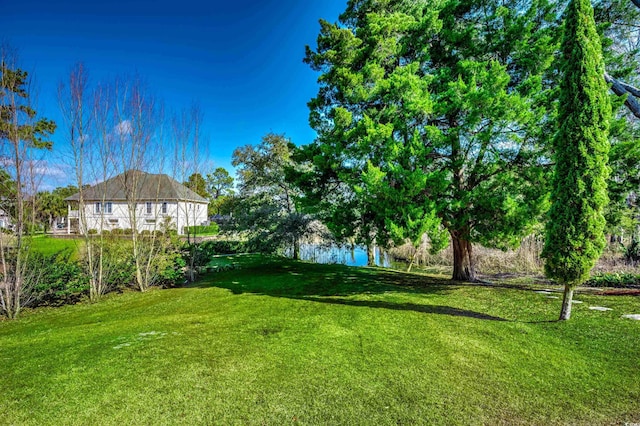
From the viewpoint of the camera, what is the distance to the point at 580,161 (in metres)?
5.17

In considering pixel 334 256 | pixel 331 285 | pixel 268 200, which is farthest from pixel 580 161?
pixel 334 256

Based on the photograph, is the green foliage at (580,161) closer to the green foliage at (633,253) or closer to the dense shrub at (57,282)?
the green foliage at (633,253)

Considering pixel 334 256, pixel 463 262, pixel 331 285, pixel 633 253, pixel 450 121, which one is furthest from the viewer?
pixel 334 256

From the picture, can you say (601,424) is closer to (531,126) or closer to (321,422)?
(321,422)

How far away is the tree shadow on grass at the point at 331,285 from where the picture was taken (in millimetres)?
6668

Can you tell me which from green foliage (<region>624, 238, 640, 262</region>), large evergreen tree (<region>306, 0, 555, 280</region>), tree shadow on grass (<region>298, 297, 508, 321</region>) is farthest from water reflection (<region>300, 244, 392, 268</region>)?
tree shadow on grass (<region>298, 297, 508, 321</region>)

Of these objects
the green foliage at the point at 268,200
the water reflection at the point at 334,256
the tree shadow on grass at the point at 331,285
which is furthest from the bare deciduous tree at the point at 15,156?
the water reflection at the point at 334,256

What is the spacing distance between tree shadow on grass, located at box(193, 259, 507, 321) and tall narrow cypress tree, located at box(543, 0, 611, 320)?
1.67 metres

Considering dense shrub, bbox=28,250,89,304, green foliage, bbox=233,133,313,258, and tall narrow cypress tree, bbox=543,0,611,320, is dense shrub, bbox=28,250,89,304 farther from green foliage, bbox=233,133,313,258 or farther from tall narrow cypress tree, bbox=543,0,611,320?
tall narrow cypress tree, bbox=543,0,611,320

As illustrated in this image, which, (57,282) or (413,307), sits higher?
(57,282)

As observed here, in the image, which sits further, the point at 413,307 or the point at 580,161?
the point at 413,307

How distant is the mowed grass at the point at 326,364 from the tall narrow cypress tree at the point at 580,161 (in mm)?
1247

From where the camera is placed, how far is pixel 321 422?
2764 millimetres

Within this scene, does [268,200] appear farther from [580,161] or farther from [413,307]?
[580,161]
